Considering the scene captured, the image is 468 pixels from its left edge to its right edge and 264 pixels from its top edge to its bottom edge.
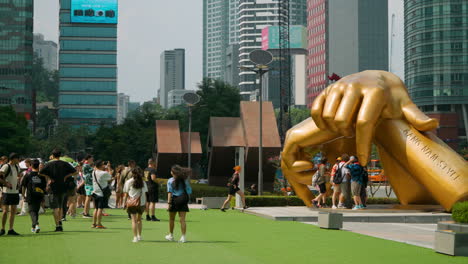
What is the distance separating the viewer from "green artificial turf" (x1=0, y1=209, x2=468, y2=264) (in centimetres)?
1216

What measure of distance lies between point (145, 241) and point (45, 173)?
3.29 meters

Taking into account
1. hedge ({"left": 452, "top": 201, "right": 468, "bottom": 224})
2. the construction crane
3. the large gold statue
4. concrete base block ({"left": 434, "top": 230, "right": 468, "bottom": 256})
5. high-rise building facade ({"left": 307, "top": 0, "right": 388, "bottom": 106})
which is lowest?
concrete base block ({"left": 434, "top": 230, "right": 468, "bottom": 256})

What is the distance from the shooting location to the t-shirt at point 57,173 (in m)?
16.8

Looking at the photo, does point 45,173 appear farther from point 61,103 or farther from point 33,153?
point 61,103

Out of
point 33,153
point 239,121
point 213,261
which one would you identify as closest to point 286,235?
point 213,261

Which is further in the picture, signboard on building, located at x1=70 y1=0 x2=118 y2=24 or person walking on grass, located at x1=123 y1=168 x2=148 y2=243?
signboard on building, located at x1=70 y1=0 x2=118 y2=24

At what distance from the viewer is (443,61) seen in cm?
10906

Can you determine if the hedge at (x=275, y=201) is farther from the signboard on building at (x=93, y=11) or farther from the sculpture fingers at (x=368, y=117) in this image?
the signboard on building at (x=93, y=11)

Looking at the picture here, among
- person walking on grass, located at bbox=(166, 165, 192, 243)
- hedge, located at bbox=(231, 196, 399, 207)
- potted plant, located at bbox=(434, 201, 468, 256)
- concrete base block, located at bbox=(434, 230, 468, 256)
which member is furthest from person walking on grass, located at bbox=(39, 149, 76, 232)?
hedge, located at bbox=(231, 196, 399, 207)

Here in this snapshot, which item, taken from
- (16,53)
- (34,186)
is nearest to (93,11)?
(16,53)

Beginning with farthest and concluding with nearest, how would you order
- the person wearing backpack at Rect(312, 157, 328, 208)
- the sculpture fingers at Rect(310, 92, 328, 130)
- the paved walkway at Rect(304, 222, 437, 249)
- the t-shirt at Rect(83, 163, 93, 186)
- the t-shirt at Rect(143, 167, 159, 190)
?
1. the person wearing backpack at Rect(312, 157, 328, 208)
2. the sculpture fingers at Rect(310, 92, 328, 130)
3. the t-shirt at Rect(83, 163, 93, 186)
4. the t-shirt at Rect(143, 167, 159, 190)
5. the paved walkway at Rect(304, 222, 437, 249)

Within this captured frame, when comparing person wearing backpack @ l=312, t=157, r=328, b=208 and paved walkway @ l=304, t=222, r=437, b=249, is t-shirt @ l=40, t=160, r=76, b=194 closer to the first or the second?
paved walkway @ l=304, t=222, r=437, b=249

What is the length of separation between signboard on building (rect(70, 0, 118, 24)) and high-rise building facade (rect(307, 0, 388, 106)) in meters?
44.1

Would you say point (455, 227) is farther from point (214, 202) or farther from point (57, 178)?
point (214, 202)
